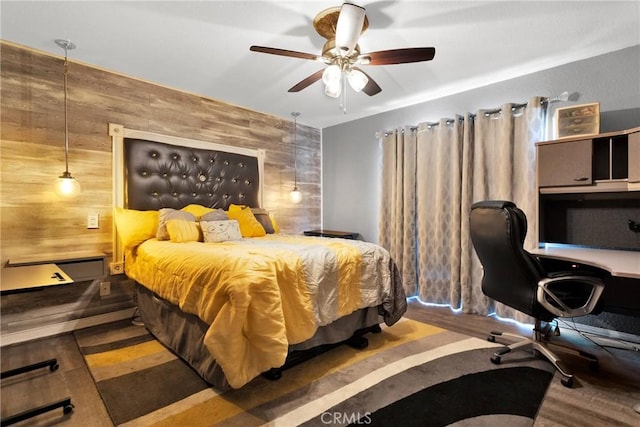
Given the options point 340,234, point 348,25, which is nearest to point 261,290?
point 348,25

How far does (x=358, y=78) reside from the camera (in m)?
2.08

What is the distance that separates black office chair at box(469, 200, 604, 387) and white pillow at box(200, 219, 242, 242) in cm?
201

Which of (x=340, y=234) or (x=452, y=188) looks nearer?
(x=452, y=188)

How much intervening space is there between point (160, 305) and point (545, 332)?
2.98 meters

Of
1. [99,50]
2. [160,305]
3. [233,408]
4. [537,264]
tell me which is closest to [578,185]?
[537,264]

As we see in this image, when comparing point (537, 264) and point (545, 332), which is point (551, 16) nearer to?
point (537, 264)

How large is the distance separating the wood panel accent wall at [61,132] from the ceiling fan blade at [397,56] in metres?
2.21

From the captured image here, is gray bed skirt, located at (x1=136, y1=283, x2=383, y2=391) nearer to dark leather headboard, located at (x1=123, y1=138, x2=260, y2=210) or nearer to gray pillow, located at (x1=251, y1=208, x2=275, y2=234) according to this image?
dark leather headboard, located at (x1=123, y1=138, x2=260, y2=210)

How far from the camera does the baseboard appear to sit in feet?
7.58

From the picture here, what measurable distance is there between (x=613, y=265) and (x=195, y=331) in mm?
2444

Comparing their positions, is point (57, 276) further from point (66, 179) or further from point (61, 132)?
point (61, 132)

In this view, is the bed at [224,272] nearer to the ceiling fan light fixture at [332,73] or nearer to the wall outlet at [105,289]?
the wall outlet at [105,289]

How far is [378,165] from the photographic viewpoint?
3988mm

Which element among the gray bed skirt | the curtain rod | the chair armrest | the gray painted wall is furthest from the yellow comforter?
the gray painted wall
